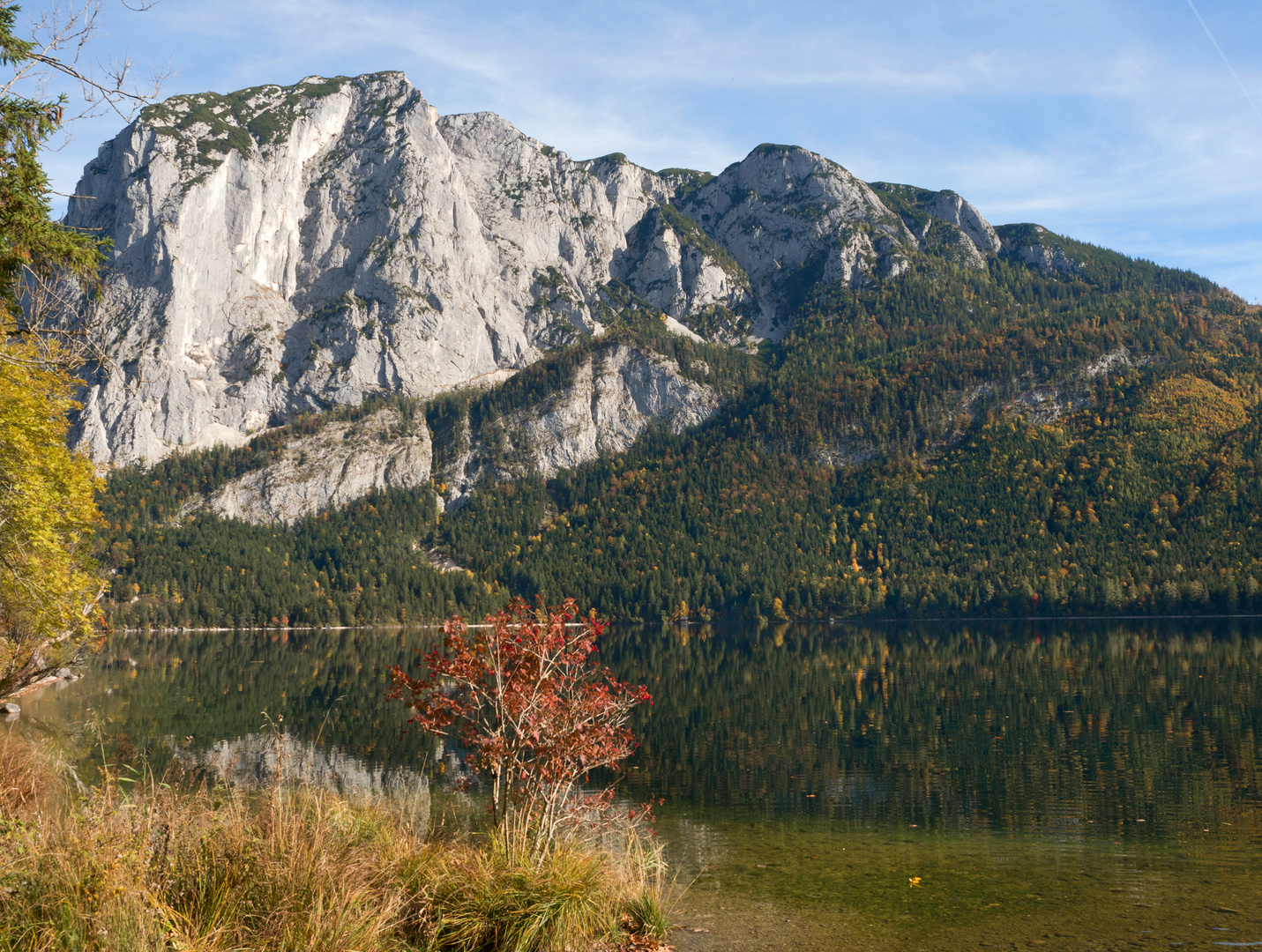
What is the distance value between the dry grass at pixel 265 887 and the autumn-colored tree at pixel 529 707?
1.53m

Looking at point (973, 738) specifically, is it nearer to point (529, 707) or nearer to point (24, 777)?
point (529, 707)

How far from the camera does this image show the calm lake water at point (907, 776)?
15.5 m

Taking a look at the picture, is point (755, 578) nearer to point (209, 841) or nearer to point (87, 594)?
point (87, 594)

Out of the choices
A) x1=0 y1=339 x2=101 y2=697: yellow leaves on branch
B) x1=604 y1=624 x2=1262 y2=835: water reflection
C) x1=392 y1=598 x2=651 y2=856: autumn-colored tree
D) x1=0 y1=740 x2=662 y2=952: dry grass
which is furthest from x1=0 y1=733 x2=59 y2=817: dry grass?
x1=604 y1=624 x2=1262 y2=835: water reflection

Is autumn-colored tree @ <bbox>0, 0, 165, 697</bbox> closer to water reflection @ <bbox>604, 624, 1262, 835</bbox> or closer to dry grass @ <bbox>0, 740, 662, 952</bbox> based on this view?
dry grass @ <bbox>0, 740, 662, 952</bbox>

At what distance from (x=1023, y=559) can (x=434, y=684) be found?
177m

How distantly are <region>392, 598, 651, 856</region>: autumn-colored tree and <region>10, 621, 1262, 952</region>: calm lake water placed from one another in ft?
11.0

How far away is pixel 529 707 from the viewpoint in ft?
43.3

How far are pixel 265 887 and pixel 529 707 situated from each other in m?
4.70

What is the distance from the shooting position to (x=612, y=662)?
84.1 m

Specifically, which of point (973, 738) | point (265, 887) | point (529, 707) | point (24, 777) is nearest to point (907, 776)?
point (973, 738)

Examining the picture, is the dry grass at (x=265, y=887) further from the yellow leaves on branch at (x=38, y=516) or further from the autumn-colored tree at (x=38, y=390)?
the yellow leaves on branch at (x=38, y=516)

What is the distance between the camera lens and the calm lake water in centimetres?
1554

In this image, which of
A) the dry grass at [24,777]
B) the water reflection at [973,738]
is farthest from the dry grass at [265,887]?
the water reflection at [973,738]
